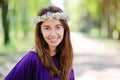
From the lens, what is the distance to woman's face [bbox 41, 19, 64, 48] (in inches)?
70.8

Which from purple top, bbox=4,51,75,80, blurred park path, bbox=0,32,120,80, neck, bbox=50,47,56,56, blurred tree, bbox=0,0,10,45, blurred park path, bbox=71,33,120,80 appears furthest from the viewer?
blurred tree, bbox=0,0,10,45

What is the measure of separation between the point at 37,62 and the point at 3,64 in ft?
22.0

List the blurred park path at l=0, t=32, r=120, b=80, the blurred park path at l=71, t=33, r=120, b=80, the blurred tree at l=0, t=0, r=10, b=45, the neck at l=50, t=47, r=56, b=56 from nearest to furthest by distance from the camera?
the neck at l=50, t=47, r=56, b=56
the blurred park path at l=0, t=32, r=120, b=80
the blurred park path at l=71, t=33, r=120, b=80
the blurred tree at l=0, t=0, r=10, b=45

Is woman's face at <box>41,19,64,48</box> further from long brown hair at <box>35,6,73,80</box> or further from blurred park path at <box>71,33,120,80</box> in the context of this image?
blurred park path at <box>71,33,120,80</box>

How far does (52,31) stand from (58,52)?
17 centimetres

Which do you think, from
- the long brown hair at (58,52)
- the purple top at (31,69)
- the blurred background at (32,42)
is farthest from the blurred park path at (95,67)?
the purple top at (31,69)

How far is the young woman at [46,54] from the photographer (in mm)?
1763

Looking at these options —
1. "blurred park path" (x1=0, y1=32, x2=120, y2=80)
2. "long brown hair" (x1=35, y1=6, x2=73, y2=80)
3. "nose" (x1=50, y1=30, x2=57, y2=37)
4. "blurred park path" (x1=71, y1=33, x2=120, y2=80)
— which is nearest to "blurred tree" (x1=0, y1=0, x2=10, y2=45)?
"blurred park path" (x1=0, y1=32, x2=120, y2=80)

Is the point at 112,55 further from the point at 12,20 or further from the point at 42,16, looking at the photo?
the point at 42,16

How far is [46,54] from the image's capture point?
71.2 inches

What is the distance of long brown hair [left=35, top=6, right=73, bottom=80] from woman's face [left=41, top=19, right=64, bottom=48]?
0.09 ft

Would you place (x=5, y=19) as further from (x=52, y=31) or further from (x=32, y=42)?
(x=52, y=31)

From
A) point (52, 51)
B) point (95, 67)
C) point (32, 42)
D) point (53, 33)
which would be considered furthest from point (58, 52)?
point (32, 42)

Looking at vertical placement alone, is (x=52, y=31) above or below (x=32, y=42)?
above
